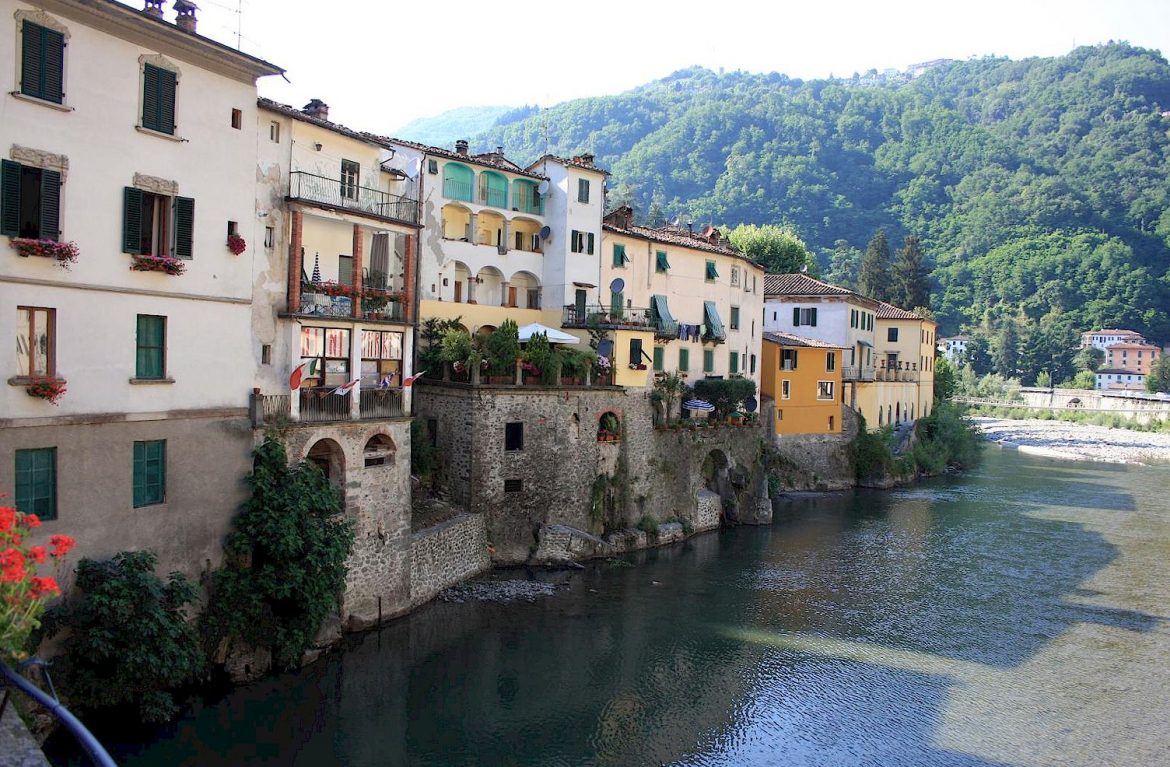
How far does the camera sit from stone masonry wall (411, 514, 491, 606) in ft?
87.2

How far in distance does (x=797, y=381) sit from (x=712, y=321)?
9.19 metres

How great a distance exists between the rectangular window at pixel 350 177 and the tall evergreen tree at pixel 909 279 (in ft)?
242

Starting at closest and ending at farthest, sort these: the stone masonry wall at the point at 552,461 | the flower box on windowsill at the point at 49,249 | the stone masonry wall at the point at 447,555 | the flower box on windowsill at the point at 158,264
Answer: the flower box on windowsill at the point at 49,249 → the flower box on windowsill at the point at 158,264 → the stone masonry wall at the point at 447,555 → the stone masonry wall at the point at 552,461

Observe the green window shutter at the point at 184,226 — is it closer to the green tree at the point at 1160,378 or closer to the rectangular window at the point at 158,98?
the rectangular window at the point at 158,98

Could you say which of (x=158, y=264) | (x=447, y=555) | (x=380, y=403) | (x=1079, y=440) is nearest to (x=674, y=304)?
(x=447, y=555)

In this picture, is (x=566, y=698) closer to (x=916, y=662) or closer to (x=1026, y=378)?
(x=916, y=662)

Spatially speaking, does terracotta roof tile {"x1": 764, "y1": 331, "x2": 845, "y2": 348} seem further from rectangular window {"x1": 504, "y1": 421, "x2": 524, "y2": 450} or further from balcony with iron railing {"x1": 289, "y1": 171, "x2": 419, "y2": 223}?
balcony with iron railing {"x1": 289, "y1": 171, "x2": 419, "y2": 223}

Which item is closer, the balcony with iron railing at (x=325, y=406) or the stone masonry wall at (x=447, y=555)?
the balcony with iron railing at (x=325, y=406)

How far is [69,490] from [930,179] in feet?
590

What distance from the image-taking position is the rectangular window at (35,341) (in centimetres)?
1686

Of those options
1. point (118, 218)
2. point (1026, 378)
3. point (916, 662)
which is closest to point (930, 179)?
point (1026, 378)

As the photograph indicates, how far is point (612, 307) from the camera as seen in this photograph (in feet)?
131

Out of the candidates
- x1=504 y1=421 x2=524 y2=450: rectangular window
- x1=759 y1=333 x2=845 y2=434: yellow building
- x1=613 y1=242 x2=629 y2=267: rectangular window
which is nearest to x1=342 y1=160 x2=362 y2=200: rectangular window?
x1=504 y1=421 x2=524 y2=450: rectangular window

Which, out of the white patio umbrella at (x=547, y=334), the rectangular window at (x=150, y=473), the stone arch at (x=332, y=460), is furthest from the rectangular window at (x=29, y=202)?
the white patio umbrella at (x=547, y=334)
